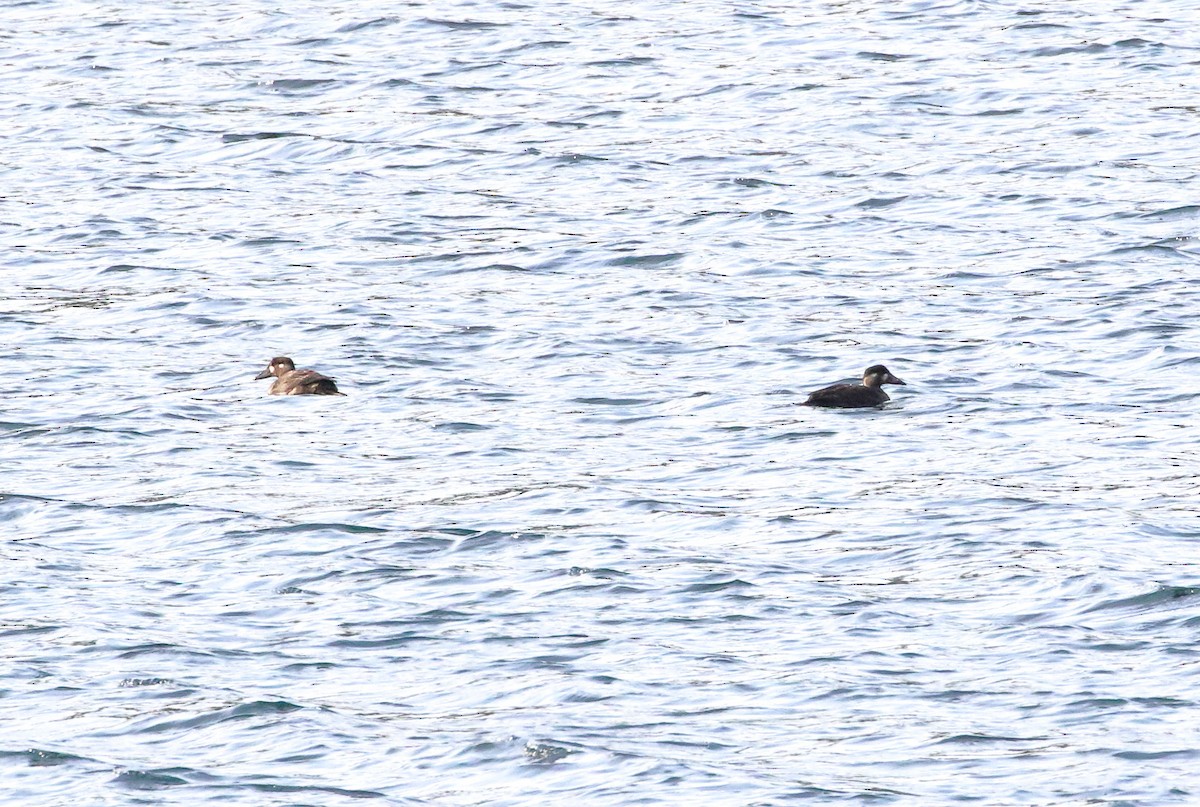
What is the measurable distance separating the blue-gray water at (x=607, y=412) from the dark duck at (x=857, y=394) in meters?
0.26

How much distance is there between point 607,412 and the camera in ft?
61.0

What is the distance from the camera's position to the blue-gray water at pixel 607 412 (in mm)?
12172

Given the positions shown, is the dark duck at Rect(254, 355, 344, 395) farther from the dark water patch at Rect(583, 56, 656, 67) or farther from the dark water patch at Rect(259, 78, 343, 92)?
the dark water patch at Rect(583, 56, 656, 67)

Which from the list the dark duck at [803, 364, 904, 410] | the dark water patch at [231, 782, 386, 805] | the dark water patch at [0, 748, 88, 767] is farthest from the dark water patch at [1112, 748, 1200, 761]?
the dark duck at [803, 364, 904, 410]

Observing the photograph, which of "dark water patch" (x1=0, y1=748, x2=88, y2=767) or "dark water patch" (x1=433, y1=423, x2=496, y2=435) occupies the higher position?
"dark water patch" (x1=0, y1=748, x2=88, y2=767)

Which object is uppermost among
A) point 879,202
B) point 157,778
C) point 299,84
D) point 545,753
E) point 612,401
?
point 157,778

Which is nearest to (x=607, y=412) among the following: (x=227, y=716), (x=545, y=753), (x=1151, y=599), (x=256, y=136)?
(x=1151, y=599)

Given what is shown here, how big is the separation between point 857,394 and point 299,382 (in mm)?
4118

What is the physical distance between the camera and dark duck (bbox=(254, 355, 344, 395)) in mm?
18844

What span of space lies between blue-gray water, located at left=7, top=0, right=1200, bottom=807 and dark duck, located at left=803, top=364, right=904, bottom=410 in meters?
0.26

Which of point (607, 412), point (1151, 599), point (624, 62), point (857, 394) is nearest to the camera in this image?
point (1151, 599)

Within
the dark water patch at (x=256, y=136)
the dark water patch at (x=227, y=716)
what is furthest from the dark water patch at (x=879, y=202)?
the dark water patch at (x=227, y=716)

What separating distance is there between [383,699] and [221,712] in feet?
2.62

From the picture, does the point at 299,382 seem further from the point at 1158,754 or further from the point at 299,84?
the point at 299,84
